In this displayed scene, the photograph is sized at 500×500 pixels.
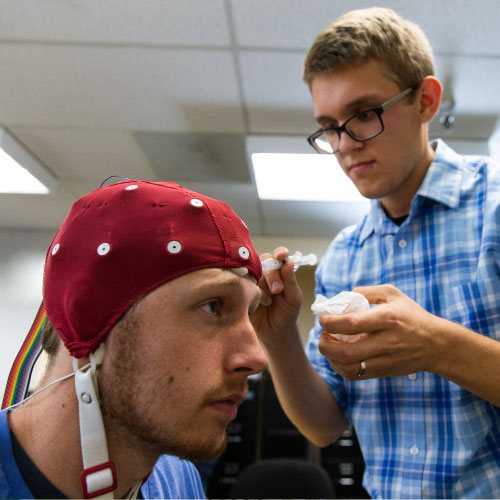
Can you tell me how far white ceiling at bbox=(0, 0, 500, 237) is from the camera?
25.4 inches

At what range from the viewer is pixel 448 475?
0.89 m

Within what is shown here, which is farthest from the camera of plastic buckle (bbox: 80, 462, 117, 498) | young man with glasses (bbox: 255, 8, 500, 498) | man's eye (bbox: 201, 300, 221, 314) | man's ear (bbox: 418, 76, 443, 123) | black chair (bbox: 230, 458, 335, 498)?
black chair (bbox: 230, 458, 335, 498)

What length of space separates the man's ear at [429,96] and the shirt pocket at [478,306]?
0.34 metres

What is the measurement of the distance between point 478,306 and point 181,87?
68cm

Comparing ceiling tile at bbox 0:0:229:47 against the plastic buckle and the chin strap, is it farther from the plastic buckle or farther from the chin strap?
the plastic buckle

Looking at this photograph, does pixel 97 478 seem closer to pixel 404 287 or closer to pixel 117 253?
pixel 117 253

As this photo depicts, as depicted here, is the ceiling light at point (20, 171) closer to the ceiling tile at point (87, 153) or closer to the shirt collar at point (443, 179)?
the ceiling tile at point (87, 153)

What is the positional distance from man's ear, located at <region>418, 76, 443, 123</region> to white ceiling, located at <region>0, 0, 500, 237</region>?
0.03 meters

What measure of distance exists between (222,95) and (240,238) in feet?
0.90

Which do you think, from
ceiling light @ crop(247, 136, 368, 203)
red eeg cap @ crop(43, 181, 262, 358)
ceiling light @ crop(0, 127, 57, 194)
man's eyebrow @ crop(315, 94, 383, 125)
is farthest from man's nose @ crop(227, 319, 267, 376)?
man's eyebrow @ crop(315, 94, 383, 125)

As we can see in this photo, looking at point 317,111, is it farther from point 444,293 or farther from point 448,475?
point 448,475

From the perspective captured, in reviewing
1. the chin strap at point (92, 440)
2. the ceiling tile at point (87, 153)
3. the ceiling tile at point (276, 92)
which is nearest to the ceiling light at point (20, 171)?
the ceiling tile at point (87, 153)

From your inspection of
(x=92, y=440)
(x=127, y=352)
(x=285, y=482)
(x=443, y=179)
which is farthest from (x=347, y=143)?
(x=285, y=482)

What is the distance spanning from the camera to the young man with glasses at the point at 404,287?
80 centimetres
